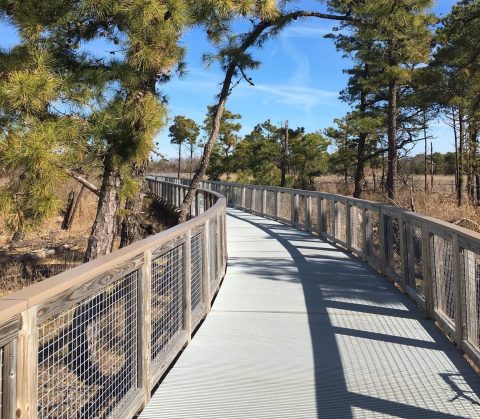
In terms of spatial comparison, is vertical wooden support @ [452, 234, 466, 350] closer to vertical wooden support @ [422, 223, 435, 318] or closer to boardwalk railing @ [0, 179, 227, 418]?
vertical wooden support @ [422, 223, 435, 318]

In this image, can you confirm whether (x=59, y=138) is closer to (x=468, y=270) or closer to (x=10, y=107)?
(x=10, y=107)

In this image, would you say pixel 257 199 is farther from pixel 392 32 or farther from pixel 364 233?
pixel 364 233

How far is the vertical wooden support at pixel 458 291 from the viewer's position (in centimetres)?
429

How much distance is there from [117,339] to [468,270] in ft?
9.21

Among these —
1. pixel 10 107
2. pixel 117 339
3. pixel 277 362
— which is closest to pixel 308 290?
pixel 277 362

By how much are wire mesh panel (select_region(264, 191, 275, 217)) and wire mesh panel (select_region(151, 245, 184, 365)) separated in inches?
496

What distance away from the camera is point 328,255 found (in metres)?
9.55

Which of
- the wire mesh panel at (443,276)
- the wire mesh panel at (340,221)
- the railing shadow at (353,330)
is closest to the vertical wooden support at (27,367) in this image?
the railing shadow at (353,330)

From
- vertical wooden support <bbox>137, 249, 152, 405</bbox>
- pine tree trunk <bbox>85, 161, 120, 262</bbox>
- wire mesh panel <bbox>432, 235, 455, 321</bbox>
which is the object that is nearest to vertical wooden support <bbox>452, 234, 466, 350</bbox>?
wire mesh panel <bbox>432, 235, 455, 321</bbox>

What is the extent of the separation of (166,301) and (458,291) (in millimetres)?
2466

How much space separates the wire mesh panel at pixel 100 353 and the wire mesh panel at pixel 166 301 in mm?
441

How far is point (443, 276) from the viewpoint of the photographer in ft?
16.5

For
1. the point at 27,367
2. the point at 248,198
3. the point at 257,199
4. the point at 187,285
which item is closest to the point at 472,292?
the point at 187,285

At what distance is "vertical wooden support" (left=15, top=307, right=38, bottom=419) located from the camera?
6.48 ft
